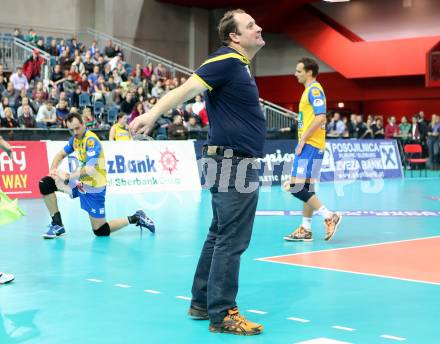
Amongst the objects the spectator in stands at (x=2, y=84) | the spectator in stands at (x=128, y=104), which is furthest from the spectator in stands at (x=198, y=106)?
the spectator in stands at (x=2, y=84)

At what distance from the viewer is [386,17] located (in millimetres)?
38594

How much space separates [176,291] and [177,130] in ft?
52.4

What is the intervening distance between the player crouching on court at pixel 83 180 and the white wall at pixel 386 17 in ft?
97.9

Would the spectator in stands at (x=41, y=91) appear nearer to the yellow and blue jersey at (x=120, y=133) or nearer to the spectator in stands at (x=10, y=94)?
the spectator in stands at (x=10, y=94)

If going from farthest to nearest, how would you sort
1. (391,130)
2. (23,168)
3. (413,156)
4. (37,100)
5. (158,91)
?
(391,130) < (413,156) < (158,91) < (37,100) < (23,168)

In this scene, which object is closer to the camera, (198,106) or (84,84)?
(84,84)

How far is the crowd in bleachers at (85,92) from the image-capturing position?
21406 millimetres

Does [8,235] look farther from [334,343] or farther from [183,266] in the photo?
[334,343]

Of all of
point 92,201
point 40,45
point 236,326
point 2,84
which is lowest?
point 236,326

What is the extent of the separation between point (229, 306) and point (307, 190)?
4652 millimetres

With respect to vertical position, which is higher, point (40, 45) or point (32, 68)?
point (40, 45)

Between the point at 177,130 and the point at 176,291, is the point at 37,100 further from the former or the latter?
the point at 176,291

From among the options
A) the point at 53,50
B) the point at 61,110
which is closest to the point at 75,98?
the point at 61,110

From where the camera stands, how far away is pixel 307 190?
980 cm
